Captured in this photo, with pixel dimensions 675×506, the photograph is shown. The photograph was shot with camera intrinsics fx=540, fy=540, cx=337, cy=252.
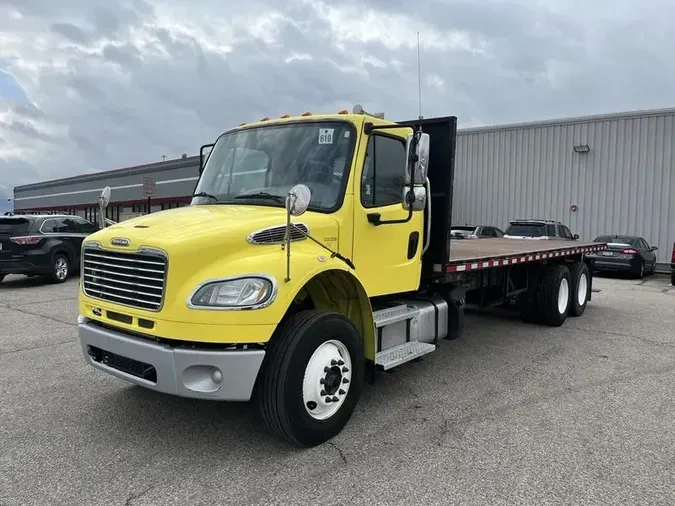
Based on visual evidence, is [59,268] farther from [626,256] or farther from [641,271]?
[641,271]

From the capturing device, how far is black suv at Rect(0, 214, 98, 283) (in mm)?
12734

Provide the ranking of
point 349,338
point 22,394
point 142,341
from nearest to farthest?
point 142,341, point 349,338, point 22,394

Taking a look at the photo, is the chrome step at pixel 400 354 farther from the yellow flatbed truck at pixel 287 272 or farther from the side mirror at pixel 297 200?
the side mirror at pixel 297 200

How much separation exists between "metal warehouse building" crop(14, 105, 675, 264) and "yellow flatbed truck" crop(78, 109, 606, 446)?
15.3 metres

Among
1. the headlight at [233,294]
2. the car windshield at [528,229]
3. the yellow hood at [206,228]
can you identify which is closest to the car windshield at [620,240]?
the car windshield at [528,229]

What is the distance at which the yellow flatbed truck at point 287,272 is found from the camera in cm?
353

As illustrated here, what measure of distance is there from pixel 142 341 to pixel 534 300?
674 cm

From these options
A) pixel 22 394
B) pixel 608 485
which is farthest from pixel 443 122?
pixel 22 394

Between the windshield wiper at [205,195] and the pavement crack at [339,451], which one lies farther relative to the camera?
the windshield wiper at [205,195]

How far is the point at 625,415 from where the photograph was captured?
4672 mm

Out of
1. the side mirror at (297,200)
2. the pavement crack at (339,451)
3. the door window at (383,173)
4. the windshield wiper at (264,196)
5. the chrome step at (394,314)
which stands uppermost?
the door window at (383,173)

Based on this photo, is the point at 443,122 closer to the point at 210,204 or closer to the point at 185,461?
the point at 210,204

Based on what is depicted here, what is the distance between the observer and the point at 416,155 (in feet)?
13.9

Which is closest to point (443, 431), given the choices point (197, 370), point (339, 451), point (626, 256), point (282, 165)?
point (339, 451)
